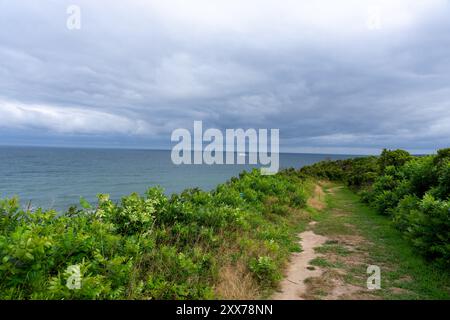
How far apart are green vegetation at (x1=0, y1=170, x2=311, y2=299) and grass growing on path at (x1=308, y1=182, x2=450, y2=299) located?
1.18 m

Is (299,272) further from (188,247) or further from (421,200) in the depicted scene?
(421,200)

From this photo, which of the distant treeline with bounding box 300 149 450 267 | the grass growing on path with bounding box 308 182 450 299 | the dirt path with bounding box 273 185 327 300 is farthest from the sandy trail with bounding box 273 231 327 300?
the distant treeline with bounding box 300 149 450 267

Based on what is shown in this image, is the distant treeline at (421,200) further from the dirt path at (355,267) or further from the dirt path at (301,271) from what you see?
the dirt path at (301,271)

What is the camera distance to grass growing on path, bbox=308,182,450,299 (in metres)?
5.84

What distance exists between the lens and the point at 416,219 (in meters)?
8.38

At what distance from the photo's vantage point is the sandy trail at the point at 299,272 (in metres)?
5.82

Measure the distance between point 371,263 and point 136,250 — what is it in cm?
638

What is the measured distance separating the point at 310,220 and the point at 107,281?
411 inches

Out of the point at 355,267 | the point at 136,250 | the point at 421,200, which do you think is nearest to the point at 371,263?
the point at 355,267

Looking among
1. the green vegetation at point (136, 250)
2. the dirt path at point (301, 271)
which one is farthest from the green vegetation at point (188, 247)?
the dirt path at point (301, 271)

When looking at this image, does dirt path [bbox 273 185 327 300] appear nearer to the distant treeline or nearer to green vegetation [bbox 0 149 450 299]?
green vegetation [bbox 0 149 450 299]

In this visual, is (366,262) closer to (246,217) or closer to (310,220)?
(246,217)
